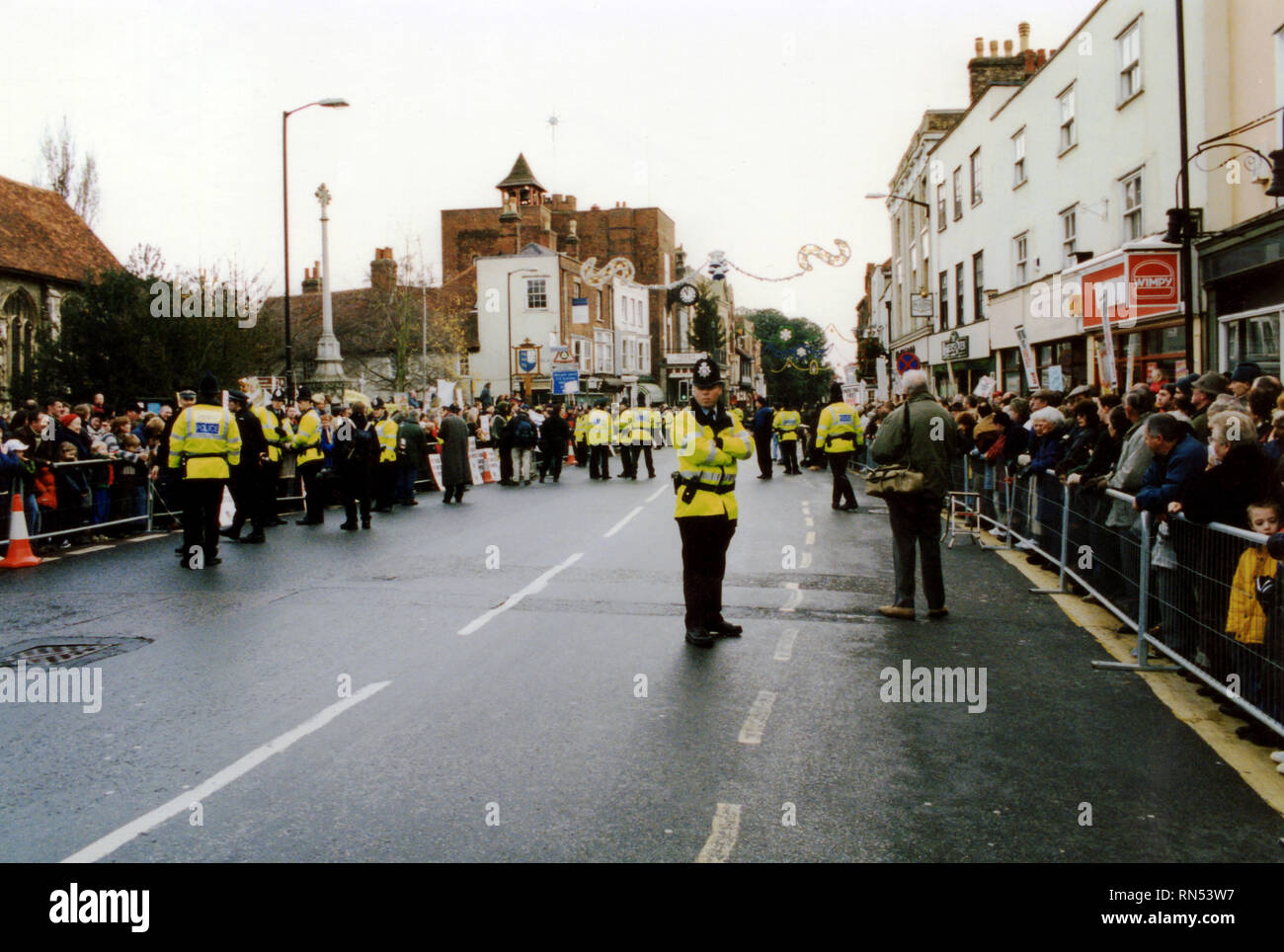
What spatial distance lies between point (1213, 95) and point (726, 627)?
13120 mm

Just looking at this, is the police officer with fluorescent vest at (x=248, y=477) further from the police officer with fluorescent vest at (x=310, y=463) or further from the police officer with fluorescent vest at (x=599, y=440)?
the police officer with fluorescent vest at (x=599, y=440)

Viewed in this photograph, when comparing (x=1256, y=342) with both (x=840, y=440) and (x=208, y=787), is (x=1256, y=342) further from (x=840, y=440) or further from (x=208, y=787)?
(x=208, y=787)

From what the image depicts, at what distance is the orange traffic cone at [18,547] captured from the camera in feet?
39.1

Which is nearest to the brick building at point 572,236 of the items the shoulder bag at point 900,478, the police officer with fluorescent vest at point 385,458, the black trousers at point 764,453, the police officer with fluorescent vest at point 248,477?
the black trousers at point 764,453

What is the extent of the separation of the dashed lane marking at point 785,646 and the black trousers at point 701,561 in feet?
1.79

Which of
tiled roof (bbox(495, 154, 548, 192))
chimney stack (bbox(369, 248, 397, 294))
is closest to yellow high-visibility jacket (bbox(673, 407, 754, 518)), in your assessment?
chimney stack (bbox(369, 248, 397, 294))

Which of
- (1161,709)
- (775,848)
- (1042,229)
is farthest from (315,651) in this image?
(1042,229)

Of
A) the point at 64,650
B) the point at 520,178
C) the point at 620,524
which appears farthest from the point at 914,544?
the point at 520,178

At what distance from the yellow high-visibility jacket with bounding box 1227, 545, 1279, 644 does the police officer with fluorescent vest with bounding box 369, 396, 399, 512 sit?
14.2 metres

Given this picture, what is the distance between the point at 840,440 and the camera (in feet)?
58.9

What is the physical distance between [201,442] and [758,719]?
27.0ft

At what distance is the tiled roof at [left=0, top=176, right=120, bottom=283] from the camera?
3803cm

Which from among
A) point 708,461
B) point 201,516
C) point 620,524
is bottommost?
point 620,524

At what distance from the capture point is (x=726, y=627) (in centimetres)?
827
